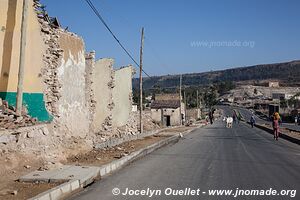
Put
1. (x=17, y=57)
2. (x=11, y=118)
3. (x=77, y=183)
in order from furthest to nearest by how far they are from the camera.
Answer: (x=17, y=57)
(x=11, y=118)
(x=77, y=183)

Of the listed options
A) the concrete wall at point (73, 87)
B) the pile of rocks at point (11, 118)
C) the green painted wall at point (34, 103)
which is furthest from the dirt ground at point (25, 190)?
the concrete wall at point (73, 87)

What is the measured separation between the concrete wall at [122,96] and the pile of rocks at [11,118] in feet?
47.0

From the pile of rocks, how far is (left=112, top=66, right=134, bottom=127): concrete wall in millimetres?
14339

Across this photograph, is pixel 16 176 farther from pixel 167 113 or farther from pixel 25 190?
pixel 167 113

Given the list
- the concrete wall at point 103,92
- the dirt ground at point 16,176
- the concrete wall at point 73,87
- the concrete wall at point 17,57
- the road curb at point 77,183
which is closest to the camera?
the road curb at point 77,183

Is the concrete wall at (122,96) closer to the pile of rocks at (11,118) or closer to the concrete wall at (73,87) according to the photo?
the concrete wall at (73,87)

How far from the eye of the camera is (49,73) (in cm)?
1453

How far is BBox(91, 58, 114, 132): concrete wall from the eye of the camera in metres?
24.8

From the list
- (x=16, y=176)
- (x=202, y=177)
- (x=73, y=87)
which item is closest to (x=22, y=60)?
(x=73, y=87)

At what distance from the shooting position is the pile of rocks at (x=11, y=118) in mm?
11857

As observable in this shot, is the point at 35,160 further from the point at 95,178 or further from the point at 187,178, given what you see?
the point at 187,178

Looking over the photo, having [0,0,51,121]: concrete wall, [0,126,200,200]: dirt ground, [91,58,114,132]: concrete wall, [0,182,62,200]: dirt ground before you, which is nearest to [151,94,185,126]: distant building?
[91,58,114,132]: concrete wall

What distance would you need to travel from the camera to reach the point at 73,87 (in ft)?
53.9

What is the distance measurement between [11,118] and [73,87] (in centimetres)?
423
